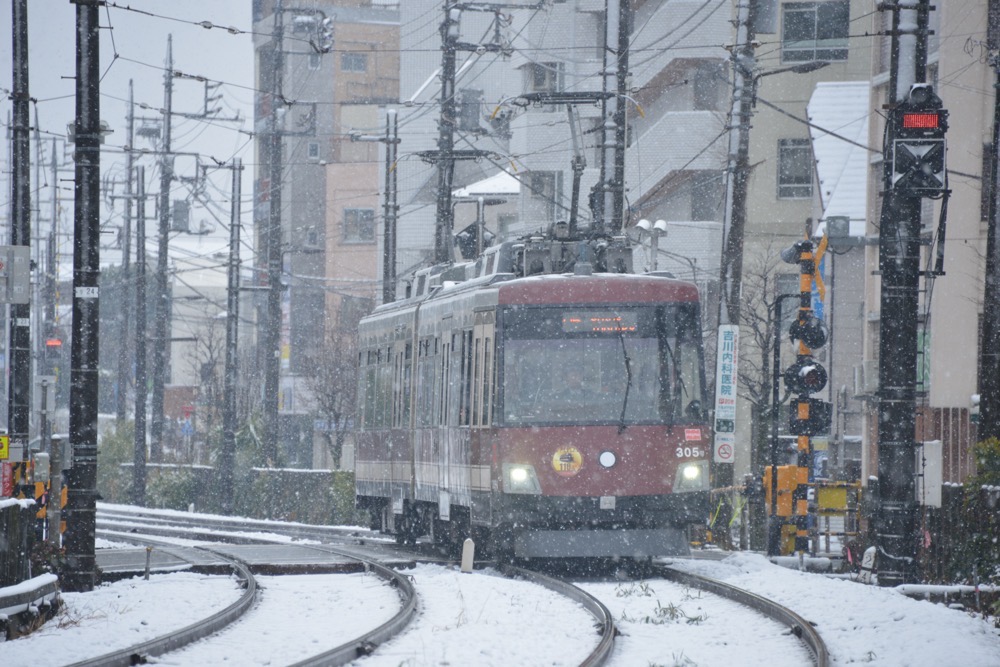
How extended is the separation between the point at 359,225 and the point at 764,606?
6573 cm

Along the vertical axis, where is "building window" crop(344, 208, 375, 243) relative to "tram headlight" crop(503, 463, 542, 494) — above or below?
above

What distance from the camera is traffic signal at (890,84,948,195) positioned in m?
15.5

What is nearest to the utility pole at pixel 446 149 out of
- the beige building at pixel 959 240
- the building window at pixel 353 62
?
the beige building at pixel 959 240

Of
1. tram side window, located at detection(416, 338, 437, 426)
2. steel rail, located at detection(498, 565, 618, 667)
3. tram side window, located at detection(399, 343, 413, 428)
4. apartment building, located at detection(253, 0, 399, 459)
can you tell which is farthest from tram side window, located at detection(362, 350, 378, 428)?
apartment building, located at detection(253, 0, 399, 459)

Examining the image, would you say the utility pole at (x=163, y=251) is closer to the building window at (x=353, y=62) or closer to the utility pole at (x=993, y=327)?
the utility pole at (x=993, y=327)

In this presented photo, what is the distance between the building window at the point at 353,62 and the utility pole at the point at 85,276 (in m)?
68.3

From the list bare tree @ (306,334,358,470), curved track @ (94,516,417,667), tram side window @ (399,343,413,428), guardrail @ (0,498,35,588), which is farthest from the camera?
bare tree @ (306,334,358,470)

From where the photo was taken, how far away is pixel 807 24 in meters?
45.6

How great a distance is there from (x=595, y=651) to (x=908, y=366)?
5805mm

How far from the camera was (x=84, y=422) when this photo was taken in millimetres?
16906

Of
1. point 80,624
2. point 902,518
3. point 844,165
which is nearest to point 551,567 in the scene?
point 902,518

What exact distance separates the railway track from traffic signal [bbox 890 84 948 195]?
490cm

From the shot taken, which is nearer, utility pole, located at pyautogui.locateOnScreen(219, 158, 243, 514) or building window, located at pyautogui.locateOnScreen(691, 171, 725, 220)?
utility pole, located at pyautogui.locateOnScreen(219, 158, 243, 514)

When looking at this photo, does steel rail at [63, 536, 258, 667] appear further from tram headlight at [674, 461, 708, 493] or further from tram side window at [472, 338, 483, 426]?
tram headlight at [674, 461, 708, 493]
